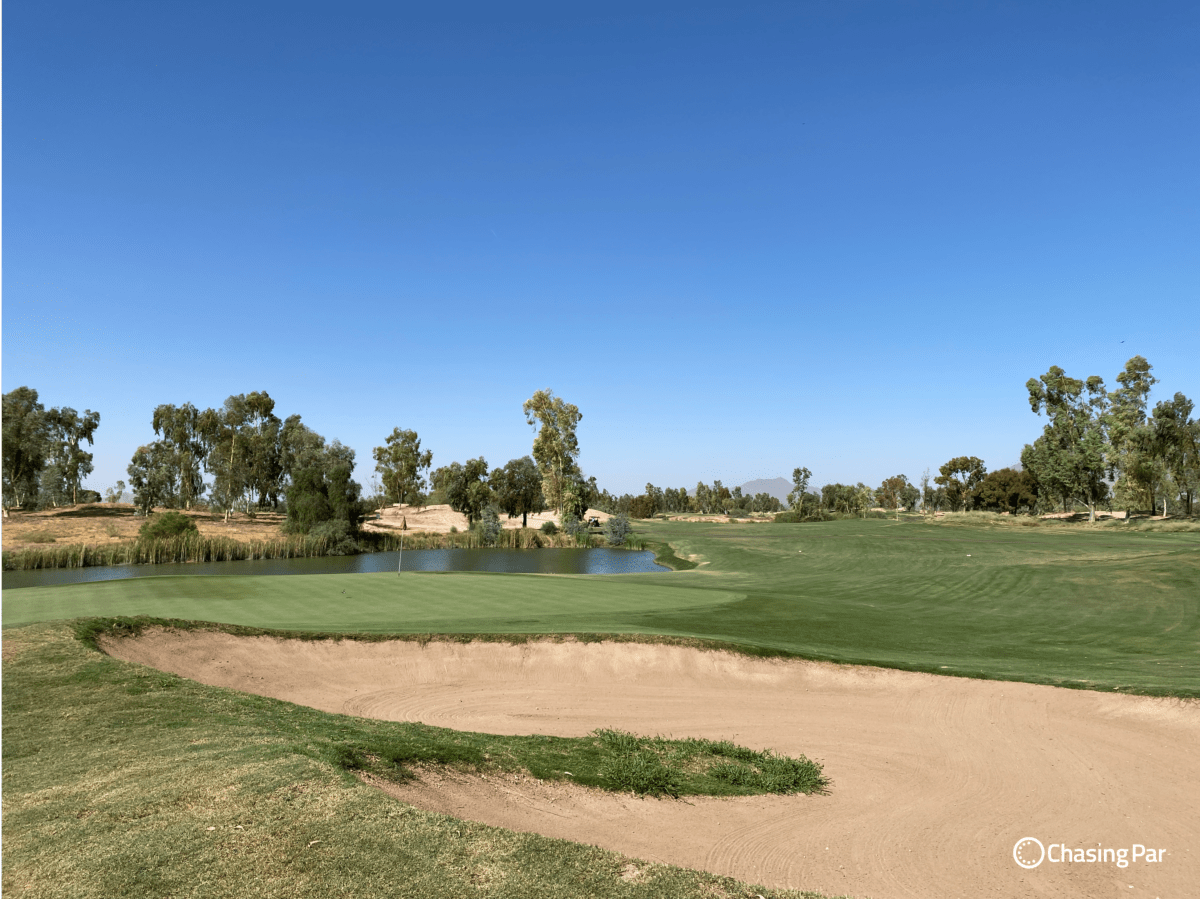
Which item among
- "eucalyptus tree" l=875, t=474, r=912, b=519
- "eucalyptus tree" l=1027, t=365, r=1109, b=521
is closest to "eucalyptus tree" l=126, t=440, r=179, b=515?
"eucalyptus tree" l=1027, t=365, r=1109, b=521

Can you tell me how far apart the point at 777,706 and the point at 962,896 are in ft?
23.6

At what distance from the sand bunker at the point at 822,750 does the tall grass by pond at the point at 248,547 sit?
38.3 metres

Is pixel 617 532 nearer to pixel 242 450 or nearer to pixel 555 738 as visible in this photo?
pixel 242 450

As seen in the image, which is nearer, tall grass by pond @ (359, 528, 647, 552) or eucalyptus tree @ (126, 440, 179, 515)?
tall grass by pond @ (359, 528, 647, 552)

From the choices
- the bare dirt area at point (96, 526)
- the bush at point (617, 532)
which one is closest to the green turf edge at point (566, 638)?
the bare dirt area at point (96, 526)

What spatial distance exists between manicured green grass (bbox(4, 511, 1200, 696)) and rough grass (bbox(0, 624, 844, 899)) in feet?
33.3

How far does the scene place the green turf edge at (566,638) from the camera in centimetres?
1530

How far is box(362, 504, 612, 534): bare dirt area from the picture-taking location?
87.2 m

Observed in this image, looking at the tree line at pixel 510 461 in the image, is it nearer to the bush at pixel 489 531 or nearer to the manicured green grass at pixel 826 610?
the bush at pixel 489 531

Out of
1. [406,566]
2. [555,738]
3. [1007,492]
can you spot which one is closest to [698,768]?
[555,738]

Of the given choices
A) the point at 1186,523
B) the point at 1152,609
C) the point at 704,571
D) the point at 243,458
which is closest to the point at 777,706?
the point at 1152,609

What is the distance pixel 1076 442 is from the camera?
3489 inches

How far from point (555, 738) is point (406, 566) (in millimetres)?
47980

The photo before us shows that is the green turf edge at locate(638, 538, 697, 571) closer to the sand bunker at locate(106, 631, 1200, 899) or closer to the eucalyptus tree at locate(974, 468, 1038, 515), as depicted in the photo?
the sand bunker at locate(106, 631, 1200, 899)
